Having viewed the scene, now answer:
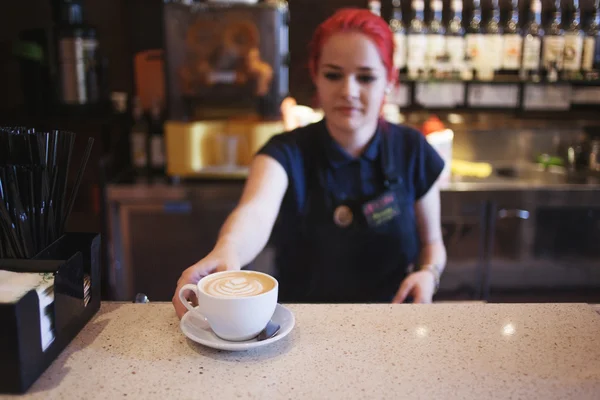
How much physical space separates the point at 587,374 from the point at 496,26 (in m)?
2.51

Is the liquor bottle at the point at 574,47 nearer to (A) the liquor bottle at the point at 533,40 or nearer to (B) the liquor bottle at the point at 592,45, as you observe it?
(B) the liquor bottle at the point at 592,45

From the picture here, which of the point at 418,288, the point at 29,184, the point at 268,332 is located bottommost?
the point at 418,288

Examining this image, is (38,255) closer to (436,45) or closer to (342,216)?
(342,216)

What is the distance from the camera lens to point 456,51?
9.65ft

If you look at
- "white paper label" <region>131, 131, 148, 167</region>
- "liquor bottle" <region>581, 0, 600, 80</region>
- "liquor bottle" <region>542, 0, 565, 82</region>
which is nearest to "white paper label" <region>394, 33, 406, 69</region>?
"liquor bottle" <region>542, 0, 565, 82</region>

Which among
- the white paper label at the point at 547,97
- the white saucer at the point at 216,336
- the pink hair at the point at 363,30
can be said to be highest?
the pink hair at the point at 363,30

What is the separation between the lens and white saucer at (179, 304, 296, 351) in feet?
2.84

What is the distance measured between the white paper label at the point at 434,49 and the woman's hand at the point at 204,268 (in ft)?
7.08

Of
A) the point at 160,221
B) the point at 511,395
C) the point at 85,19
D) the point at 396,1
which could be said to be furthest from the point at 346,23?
the point at 85,19

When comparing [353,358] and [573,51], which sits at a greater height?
[573,51]

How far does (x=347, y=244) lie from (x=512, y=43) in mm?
1892

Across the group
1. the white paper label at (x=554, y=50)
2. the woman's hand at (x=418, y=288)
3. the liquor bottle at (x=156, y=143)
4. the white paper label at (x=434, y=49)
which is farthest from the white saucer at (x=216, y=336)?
the white paper label at (x=554, y=50)

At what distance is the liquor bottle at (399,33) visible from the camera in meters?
2.92

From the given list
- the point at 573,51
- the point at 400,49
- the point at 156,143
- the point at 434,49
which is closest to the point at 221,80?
the point at 156,143
